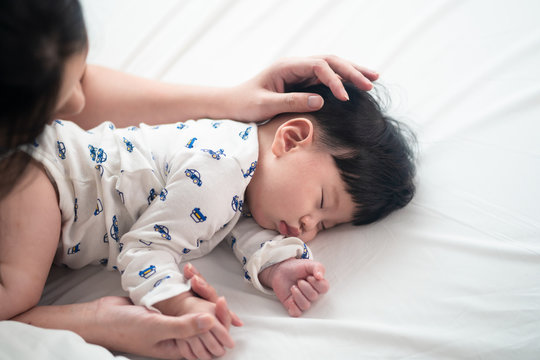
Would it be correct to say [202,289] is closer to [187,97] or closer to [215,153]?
[215,153]

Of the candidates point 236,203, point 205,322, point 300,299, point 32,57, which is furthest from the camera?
point 236,203

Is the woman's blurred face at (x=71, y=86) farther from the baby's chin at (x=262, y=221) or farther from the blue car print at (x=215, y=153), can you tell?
the baby's chin at (x=262, y=221)

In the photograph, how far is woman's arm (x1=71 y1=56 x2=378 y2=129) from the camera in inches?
42.1

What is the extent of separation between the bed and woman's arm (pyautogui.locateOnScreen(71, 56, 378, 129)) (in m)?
0.10

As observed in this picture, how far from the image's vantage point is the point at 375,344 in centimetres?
78

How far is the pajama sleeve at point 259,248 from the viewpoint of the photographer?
933 mm

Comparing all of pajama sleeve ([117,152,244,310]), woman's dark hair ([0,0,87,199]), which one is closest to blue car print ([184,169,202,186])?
pajama sleeve ([117,152,244,310])

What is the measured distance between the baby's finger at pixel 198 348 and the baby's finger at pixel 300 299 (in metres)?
0.19

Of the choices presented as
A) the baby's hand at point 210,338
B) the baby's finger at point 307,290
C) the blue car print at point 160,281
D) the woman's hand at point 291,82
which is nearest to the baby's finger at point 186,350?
the baby's hand at point 210,338

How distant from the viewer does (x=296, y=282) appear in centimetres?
91

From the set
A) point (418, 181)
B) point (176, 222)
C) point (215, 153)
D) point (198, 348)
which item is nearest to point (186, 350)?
point (198, 348)

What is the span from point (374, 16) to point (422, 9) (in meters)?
0.14

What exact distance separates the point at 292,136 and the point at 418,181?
30 cm

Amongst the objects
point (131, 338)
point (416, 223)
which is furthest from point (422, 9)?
point (131, 338)
